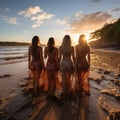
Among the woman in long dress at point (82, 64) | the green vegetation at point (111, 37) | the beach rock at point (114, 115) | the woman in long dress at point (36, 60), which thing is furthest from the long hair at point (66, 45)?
the green vegetation at point (111, 37)

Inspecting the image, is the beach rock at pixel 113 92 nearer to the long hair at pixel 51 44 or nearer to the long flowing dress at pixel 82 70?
the long flowing dress at pixel 82 70

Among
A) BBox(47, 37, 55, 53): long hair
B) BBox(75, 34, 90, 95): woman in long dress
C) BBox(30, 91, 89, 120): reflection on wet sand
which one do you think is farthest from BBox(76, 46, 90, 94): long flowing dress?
BBox(47, 37, 55, 53): long hair

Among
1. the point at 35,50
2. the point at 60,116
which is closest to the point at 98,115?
the point at 60,116

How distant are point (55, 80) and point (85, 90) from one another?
1.33 m

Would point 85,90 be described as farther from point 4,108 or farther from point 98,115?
point 4,108

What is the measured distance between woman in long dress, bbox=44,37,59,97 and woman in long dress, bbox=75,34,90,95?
864 millimetres

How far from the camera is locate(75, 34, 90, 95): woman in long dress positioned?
7.57 meters

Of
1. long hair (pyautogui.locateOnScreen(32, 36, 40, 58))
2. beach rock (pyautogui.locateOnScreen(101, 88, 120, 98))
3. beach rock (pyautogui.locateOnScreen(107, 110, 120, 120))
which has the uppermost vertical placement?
long hair (pyautogui.locateOnScreen(32, 36, 40, 58))

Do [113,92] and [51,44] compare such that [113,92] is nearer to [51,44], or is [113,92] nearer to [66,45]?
[66,45]

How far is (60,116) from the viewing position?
18.9ft

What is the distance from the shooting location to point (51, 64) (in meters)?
7.45

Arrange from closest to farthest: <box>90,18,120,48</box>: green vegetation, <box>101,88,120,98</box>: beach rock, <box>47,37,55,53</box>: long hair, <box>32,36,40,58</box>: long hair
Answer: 1. <box>47,37,55,53</box>: long hair
2. <box>32,36,40,58</box>: long hair
3. <box>101,88,120,98</box>: beach rock
4. <box>90,18,120,48</box>: green vegetation

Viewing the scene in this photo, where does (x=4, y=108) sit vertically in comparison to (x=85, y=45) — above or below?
below

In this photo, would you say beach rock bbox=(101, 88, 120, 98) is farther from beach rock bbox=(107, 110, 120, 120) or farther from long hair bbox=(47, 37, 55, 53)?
long hair bbox=(47, 37, 55, 53)
